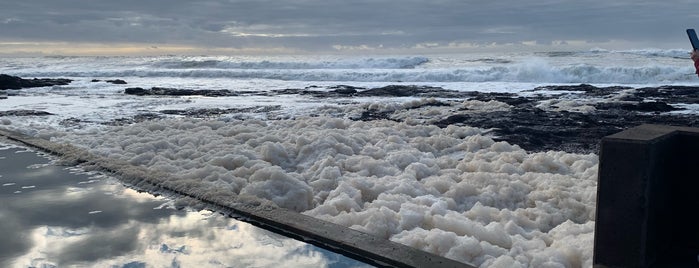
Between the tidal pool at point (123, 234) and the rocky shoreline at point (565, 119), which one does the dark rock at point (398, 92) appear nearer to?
the rocky shoreline at point (565, 119)

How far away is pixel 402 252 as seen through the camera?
381 centimetres

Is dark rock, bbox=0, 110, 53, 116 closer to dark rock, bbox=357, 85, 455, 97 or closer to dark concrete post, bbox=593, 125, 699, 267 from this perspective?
dark rock, bbox=357, 85, 455, 97

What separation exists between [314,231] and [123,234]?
4.53 feet

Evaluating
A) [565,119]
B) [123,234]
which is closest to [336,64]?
[565,119]

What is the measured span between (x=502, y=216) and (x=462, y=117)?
26.4 feet

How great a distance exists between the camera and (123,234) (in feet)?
14.1

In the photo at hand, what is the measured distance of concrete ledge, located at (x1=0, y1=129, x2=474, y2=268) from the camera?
146 inches

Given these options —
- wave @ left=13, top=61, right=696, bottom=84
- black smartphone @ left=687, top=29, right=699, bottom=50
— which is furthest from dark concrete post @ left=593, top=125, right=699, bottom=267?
wave @ left=13, top=61, right=696, bottom=84

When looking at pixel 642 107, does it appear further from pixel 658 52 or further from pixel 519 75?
pixel 658 52

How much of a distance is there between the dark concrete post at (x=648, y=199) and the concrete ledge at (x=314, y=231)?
2.84 ft

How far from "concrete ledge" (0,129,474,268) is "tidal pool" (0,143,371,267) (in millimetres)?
103

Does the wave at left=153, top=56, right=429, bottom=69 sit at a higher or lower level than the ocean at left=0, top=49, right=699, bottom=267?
higher

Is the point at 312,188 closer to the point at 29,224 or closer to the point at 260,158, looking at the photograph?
the point at 260,158

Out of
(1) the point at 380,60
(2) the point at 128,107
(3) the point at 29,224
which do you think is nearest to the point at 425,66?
(1) the point at 380,60
